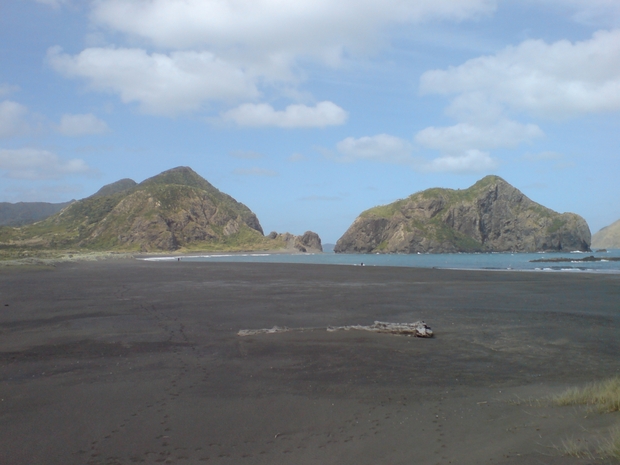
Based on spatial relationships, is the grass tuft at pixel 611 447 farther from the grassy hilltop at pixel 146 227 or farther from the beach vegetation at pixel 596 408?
the grassy hilltop at pixel 146 227

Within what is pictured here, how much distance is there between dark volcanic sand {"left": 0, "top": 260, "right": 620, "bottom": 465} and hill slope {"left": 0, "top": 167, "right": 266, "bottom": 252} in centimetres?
11806

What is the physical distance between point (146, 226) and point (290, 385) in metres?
138

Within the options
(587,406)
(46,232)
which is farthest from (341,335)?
(46,232)

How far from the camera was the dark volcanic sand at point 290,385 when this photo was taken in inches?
256

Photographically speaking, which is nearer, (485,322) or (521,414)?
(521,414)

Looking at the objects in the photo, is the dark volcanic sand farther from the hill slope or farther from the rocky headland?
the hill slope

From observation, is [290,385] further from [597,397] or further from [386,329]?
[386,329]

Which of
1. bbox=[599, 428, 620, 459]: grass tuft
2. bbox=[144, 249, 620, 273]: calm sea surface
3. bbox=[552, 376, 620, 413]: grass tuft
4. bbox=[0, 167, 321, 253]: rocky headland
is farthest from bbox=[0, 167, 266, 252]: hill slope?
bbox=[599, 428, 620, 459]: grass tuft

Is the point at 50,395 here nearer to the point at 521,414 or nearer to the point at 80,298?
the point at 521,414

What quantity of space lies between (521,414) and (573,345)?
7.91m

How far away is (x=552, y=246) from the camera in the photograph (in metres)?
170

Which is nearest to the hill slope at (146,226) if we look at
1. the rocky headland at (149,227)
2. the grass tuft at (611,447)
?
the rocky headland at (149,227)

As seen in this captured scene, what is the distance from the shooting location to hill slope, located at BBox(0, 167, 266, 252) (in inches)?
5192

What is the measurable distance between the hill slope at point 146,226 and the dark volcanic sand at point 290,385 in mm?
118061
